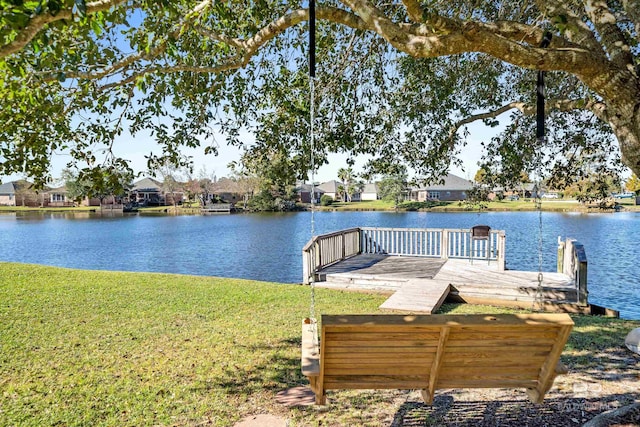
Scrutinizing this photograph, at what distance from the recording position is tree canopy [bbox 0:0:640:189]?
3365 mm

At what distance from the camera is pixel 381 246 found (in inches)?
549

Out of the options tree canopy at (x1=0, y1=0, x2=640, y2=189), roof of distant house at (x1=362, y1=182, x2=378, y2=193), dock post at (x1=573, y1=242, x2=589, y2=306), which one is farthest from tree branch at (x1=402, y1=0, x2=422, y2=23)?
roof of distant house at (x1=362, y1=182, x2=378, y2=193)

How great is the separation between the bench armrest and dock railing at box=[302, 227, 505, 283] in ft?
18.2

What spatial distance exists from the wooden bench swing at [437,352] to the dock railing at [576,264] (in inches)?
242

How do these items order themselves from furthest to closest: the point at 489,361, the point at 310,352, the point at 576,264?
the point at 576,264, the point at 310,352, the point at 489,361

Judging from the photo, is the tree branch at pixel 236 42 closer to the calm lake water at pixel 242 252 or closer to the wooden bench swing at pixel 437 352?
the wooden bench swing at pixel 437 352

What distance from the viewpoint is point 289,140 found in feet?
21.9

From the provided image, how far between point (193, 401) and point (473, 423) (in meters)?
2.61

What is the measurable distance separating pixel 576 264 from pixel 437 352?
723 centimetres

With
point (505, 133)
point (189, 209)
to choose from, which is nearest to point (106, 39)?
point (505, 133)

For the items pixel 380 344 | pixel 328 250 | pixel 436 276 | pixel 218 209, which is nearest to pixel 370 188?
pixel 218 209

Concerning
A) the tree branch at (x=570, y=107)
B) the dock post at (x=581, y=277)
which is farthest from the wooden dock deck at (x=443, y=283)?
the tree branch at (x=570, y=107)

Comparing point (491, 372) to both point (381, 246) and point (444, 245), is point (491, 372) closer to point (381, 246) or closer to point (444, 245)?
point (444, 245)

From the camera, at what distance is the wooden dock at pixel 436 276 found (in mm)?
8641
